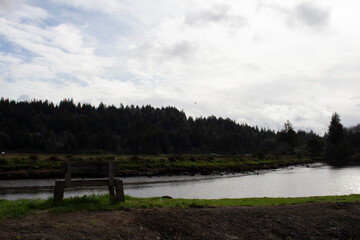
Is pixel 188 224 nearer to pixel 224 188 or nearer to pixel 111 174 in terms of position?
pixel 111 174

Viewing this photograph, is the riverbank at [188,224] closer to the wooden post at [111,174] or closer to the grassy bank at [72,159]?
the wooden post at [111,174]

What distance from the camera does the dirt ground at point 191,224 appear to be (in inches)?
418

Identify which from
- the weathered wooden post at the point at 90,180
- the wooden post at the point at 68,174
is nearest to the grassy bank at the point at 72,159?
the weathered wooden post at the point at 90,180

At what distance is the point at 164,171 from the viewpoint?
224 ft

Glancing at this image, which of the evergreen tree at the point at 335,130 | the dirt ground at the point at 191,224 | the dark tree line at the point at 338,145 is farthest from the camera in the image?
Result: the evergreen tree at the point at 335,130

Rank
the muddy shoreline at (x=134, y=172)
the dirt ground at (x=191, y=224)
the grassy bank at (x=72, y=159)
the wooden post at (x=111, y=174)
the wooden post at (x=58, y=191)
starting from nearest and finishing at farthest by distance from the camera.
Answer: the dirt ground at (x=191, y=224)
the wooden post at (x=58, y=191)
the wooden post at (x=111, y=174)
the muddy shoreline at (x=134, y=172)
the grassy bank at (x=72, y=159)

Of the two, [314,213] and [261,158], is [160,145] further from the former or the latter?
[314,213]

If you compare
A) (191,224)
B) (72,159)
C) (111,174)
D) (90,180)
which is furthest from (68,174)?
(72,159)

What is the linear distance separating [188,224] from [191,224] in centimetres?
13

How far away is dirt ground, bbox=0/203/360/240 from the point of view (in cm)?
1061

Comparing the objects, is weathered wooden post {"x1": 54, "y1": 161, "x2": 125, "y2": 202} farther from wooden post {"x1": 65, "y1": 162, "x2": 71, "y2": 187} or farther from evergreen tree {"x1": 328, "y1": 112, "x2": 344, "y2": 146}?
evergreen tree {"x1": 328, "y1": 112, "x2": 344, "y2": 146}

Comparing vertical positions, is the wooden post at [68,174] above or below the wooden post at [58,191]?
above

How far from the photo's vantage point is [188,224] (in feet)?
41.4

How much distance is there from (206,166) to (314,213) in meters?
66.0
